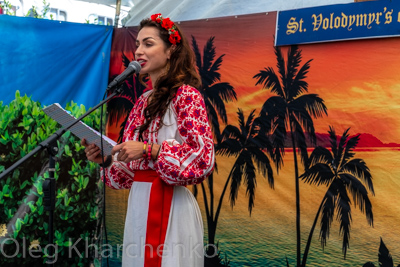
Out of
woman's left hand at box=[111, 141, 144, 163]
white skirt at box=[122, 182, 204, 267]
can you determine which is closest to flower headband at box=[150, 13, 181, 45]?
woman's left hand at box=[111, 141, 144, 163]

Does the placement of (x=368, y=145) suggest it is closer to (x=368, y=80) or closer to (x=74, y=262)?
(x=368, y=80)

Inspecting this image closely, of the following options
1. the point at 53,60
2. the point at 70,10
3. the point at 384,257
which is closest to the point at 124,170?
the point at 384,257

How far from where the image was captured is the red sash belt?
187 cm

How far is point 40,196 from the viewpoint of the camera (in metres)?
3.32

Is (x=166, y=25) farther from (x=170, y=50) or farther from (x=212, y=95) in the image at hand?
(x=212, y=95)

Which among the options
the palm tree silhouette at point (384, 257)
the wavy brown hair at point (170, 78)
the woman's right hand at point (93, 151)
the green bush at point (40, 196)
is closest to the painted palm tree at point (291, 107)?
the palm tree silhouette at point (384, 257)

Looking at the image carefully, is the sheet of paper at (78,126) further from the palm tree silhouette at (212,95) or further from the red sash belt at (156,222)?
the palm tree silhouette at (212,95)

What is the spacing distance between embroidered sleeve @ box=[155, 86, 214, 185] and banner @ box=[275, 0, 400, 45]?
1177mm

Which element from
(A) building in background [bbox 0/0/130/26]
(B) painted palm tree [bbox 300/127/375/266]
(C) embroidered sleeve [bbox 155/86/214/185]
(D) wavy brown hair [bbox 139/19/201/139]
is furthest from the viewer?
(A) building in background [bbox 0/0/130/26]

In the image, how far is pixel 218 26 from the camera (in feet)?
10.4

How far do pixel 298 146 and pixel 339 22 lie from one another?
0.73 m

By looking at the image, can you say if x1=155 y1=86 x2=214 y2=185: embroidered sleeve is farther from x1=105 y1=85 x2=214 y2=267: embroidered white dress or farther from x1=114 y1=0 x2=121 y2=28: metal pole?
x1=114 y1=0 x2=121 y2=28: metal pole

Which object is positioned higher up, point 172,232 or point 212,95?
point 212,95

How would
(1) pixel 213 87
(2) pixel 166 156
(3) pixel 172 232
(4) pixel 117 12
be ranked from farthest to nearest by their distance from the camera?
(4) pixel 117 12 < (1) pixel 213 87 < (3) pixel 172 232 < (2) pixel 166 156
